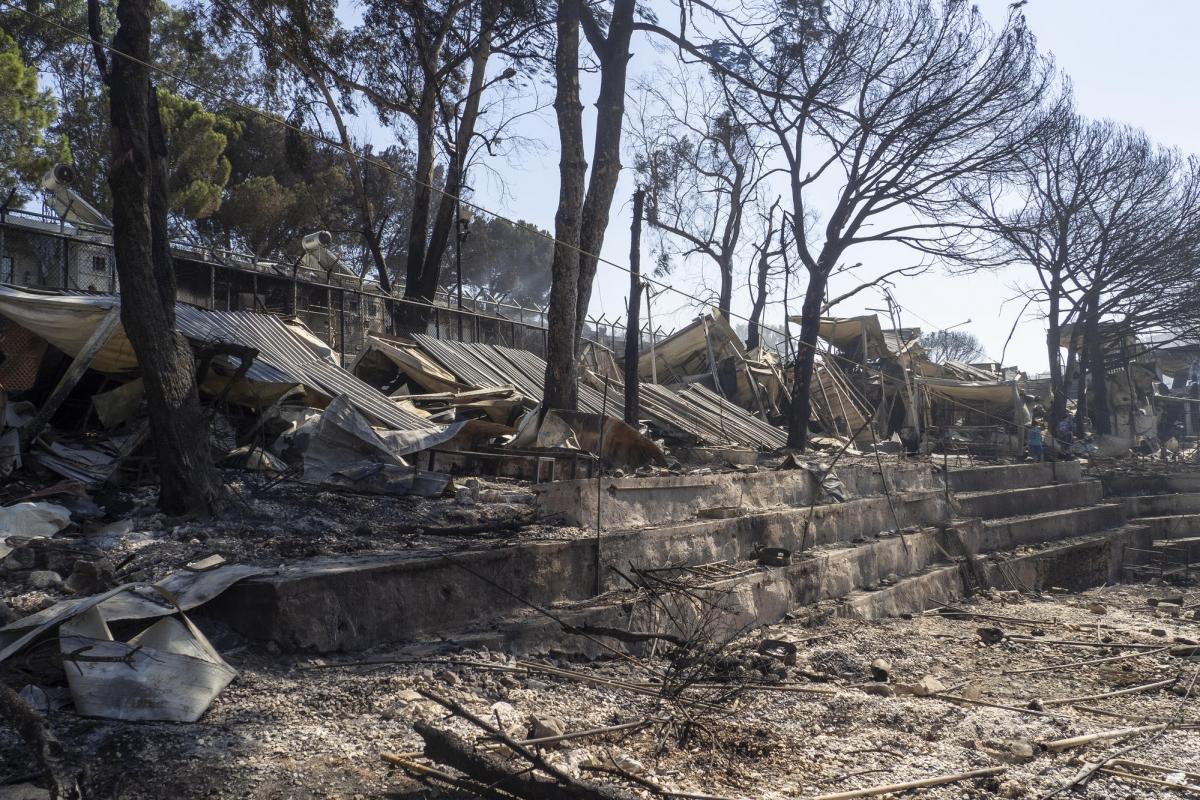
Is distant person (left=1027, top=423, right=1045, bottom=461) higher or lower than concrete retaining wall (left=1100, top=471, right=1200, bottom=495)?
higher

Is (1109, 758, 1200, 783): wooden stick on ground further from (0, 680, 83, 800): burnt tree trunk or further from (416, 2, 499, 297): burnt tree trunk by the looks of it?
(416, 2, 499, 297): burnt tree trunk

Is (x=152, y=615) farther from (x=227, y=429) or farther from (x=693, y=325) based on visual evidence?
(x=693, y=325)

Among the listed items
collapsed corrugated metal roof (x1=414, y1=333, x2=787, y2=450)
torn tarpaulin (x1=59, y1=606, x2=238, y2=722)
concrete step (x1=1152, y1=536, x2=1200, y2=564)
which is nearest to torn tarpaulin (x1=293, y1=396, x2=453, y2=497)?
collapsed corrugated metal roof (x1=414, y1=333, x2=787, y2=450)

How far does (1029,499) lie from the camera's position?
1603 cm

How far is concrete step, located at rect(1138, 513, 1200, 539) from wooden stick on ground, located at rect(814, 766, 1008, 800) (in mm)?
15854

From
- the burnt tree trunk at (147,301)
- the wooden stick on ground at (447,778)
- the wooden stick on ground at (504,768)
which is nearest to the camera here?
the wooden stick on ground at (504,768)

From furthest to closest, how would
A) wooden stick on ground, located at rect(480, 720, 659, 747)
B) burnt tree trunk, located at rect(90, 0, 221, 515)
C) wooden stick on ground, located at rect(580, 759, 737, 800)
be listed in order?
1. burnt tree trunk, located at rect(90, 0, 221, 515)
2. wooden stick on ground, located at rect(480, 720, 659, 747)
3. wooden stick on ground, located at rect(580, 759, 737, 800)

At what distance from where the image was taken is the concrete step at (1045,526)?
44.7ft

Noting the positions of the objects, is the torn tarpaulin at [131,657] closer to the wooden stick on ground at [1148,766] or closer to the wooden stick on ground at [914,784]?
the wooden stick on ground at [914,784]

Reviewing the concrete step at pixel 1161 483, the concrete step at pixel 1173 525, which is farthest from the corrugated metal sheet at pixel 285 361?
the concrete step at pixel 1161 483

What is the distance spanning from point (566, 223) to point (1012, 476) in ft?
33.4

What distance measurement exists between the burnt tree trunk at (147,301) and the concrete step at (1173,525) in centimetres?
1718

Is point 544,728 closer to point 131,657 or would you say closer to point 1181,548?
point 131,657

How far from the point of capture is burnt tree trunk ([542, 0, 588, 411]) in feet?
34.7
